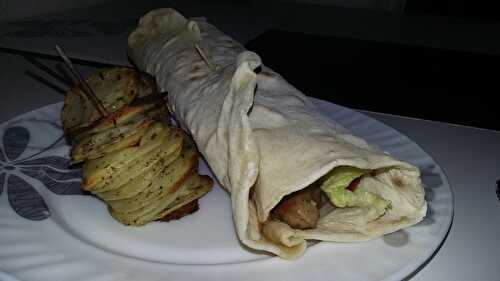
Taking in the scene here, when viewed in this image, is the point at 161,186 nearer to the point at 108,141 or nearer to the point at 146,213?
the point at 146,213

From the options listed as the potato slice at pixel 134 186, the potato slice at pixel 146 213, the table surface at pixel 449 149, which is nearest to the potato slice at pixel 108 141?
the potato slice at pixel 134 186

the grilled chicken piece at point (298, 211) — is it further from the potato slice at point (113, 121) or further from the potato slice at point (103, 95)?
the potato slice at point (103, 95)

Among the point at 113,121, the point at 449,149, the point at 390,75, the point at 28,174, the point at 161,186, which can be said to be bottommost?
the point at 390,75

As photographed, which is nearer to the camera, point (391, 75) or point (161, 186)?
point (161, 186)

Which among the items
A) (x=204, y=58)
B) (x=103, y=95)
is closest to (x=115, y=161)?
(x=103, y=95)

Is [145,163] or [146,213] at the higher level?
[145,163]

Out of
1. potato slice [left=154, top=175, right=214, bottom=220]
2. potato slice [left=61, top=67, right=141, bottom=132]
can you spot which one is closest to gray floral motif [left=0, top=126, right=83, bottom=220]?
potato slice [left=61, top=67, right=141, bottom=132]

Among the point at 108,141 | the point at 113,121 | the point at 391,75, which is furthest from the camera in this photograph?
the point at 391,75

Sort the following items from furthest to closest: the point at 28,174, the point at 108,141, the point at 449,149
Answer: the point at 449,149, the point at 28,174, the point at 108,141
